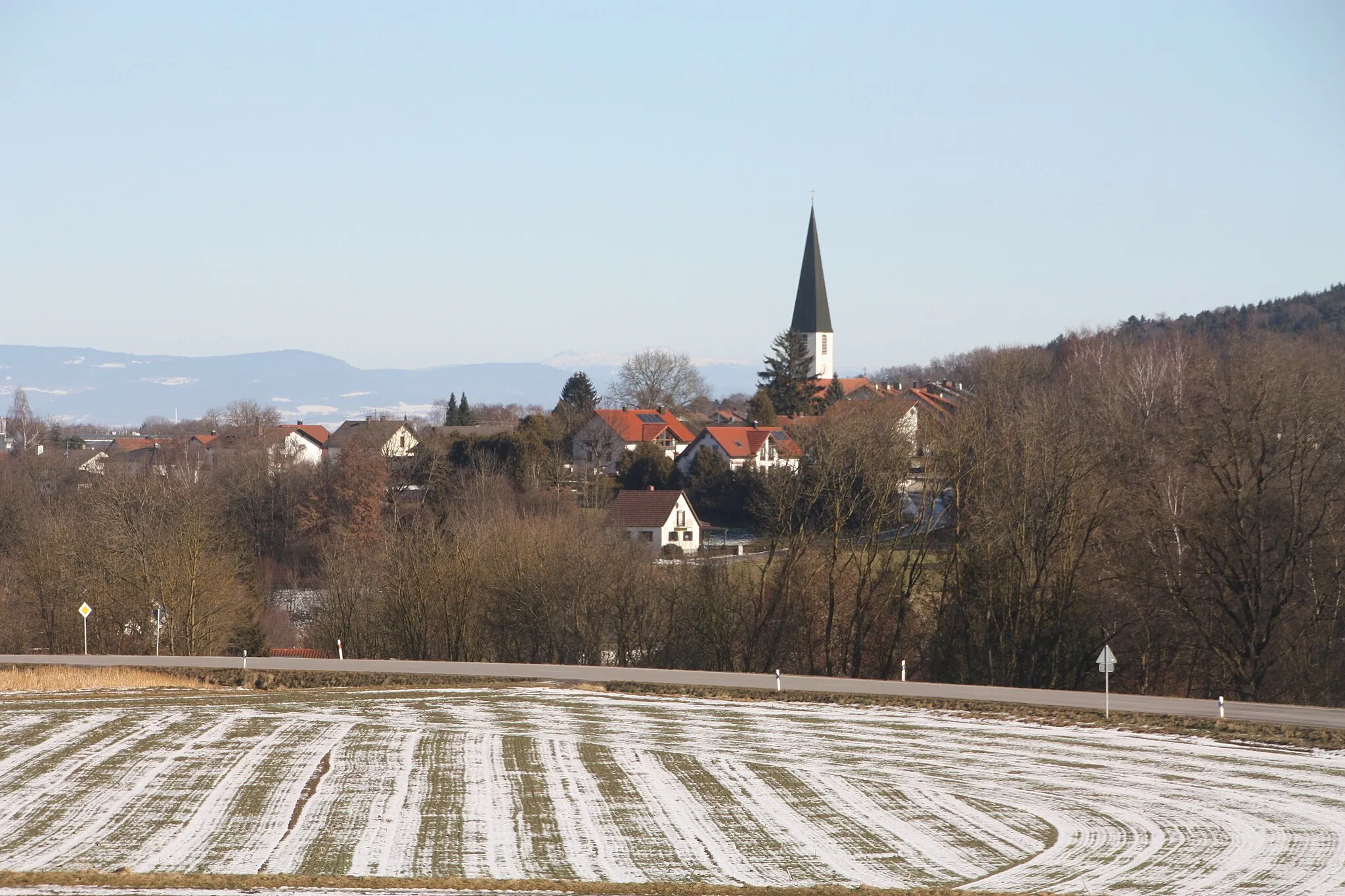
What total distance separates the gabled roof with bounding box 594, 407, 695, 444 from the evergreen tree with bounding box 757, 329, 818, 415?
817 cm

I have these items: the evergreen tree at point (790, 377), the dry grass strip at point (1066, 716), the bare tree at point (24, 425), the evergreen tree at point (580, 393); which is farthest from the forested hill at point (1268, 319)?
the bare tree at point (24, 425)

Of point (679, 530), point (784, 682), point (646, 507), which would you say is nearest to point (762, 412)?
point (679, 530)

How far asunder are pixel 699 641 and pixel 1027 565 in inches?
449

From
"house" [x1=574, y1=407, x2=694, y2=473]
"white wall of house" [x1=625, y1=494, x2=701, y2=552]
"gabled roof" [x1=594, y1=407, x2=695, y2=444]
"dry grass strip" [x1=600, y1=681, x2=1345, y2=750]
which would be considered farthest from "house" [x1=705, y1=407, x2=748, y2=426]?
"dry grass strip" [x1=600, y1=681, x2=1345, y2=750]

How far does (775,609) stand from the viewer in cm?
4569

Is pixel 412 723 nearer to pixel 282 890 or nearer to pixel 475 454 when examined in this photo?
pixel 282 890

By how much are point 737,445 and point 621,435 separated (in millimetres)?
11676

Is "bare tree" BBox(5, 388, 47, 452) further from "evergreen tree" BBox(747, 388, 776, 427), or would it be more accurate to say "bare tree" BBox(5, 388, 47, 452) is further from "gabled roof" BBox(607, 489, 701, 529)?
"gabled roof" BBox(607, 489, 701, 529)

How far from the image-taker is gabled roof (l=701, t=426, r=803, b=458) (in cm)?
9181

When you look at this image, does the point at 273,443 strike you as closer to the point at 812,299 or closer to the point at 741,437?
the point at 741,437

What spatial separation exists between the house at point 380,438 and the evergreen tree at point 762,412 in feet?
87.1

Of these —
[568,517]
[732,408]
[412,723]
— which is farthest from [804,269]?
[412,723]

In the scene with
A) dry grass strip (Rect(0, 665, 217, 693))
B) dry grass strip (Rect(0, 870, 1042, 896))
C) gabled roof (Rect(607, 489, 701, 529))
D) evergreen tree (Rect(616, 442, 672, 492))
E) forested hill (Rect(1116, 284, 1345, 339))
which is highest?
forested hill (Rect(1116, 284, 1345, 339))

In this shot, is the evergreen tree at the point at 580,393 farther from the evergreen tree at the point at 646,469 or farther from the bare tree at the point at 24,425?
the bare tree at the point at 24,425
